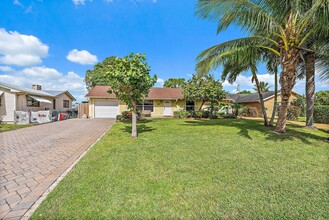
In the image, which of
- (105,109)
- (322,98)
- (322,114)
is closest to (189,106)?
(105,109)

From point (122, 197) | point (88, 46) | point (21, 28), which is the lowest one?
point (122, 197)

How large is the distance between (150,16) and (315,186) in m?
12.0

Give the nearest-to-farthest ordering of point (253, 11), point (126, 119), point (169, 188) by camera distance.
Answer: point (169, 188)
point (253, 11)
point (126, 119)

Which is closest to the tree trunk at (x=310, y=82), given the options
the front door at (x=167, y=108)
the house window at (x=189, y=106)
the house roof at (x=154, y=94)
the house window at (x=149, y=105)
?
the house window at (x=189, y=106)

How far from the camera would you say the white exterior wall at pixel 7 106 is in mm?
13688

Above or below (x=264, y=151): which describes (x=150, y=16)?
above

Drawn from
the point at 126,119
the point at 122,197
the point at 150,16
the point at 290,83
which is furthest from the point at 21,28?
the point at 290,83

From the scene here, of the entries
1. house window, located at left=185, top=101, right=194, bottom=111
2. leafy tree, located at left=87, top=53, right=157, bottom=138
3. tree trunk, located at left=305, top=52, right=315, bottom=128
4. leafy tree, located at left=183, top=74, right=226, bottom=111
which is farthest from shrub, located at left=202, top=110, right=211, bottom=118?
leafy tree, located at left=87, top=53, right=157, bottom=138

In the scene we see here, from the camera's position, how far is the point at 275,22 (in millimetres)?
6641

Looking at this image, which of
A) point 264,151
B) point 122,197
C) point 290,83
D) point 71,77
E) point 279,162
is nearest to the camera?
point 122,197

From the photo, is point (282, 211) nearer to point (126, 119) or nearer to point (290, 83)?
point (290, 83)

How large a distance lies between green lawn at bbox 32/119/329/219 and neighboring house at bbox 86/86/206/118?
14.7m

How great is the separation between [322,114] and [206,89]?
11.3 metres

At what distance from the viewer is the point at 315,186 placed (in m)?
3.06
